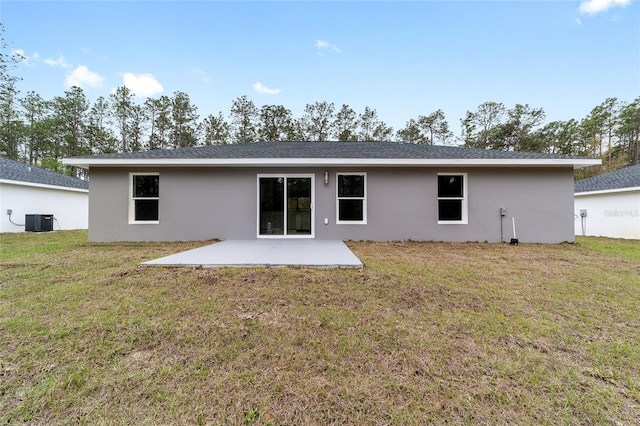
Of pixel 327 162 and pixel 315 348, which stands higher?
pixel 327 162

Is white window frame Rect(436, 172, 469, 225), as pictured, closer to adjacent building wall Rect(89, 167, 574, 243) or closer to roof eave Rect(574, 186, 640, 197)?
adjacent building wall Rect(89, 167, 574, 243)

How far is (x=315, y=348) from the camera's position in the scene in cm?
236

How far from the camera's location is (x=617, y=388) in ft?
6.23

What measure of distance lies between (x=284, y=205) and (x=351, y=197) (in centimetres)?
217

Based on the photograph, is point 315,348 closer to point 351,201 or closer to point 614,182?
point 351,201

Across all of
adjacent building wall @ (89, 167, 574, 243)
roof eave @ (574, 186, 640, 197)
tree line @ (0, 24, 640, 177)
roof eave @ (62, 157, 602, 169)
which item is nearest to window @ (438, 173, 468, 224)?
adjacent building wall @ (89, 167, 574, 243)

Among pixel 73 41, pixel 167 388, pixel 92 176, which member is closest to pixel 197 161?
pixel 92 176

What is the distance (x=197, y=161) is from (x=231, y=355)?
6824 millimetres

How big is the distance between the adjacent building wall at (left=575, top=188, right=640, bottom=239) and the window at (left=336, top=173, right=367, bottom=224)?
11.1 meters

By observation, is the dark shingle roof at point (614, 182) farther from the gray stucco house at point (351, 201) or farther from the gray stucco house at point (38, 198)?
the gray stucco house at point (38, 198)

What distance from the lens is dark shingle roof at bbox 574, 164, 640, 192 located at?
10750mm

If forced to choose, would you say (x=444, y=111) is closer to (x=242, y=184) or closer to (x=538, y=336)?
(x=242, y=184)

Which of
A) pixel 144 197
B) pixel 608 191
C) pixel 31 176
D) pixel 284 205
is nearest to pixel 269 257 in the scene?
pixel 284 205

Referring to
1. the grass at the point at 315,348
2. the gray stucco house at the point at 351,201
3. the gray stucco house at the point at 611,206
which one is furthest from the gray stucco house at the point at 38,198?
the gray stucco house at the point at 611,206
